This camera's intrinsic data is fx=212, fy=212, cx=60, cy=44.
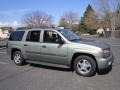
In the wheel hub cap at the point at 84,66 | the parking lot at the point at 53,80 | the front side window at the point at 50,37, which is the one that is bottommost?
the parking lot at the point at 53,80

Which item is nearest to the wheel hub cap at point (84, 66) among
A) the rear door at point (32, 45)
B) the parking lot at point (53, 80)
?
the parking lot at point (53, 80)

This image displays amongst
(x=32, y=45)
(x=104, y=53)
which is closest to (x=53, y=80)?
(x=104, y=53)

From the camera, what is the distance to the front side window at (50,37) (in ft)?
28.0

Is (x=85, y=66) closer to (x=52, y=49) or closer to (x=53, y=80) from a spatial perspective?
(x=53, y=80)

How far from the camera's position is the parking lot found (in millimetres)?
6562

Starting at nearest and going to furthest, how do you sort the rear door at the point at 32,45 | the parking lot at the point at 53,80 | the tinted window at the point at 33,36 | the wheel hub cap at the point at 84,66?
the parking lot at the point at 53,80
the wheel hub cap at the point at 84,66
the rear door at the point at 32,45
the tinted window at the point at 33,36

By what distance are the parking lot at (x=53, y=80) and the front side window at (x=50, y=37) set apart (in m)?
1.26

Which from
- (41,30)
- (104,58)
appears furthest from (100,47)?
(41,30)

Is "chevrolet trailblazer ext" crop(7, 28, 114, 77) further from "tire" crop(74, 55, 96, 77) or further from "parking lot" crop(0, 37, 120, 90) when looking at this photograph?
"parking lot" crop(0, 37, 120, 90)

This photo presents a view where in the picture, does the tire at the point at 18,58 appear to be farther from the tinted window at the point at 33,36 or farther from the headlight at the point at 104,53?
the headlight at the point at 104,53

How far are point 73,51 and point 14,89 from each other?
2.64m

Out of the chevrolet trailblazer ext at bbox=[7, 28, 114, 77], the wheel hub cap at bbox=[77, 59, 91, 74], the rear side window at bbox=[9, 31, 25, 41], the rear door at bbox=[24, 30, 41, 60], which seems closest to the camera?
the chevrolet trailblazer ext at bbox=[7, 28, 114, 77]

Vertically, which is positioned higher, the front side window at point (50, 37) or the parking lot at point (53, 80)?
the front side window at point (50, 37)

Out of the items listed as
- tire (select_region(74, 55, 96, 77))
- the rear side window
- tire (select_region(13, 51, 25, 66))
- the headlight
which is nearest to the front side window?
tire (select_region(74, 55, 96, 77))
